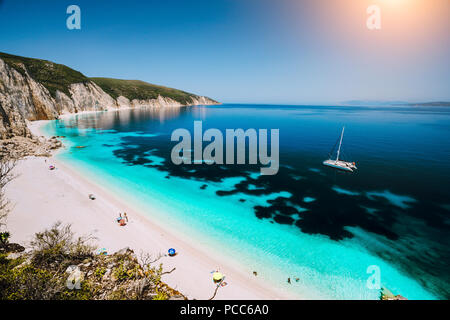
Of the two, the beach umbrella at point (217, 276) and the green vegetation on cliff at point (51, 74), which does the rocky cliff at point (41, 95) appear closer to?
the green vegetation on cliff at point (51, 74)

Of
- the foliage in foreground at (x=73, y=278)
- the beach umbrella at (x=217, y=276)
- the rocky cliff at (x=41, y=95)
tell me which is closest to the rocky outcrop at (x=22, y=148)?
the rocky cliff at (x=41, y=95)

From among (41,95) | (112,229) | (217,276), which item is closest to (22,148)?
(112,229)

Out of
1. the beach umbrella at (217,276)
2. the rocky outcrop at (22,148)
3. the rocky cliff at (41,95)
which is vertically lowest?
the beach umbrella at (217,276)

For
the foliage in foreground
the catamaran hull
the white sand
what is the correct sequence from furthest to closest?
1. the catamaran hull
2. the white sand
3. the foliage in foreground

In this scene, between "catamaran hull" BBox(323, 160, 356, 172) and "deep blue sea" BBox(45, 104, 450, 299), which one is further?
"catamaran hull" BBox(323, 160, 356, 172)

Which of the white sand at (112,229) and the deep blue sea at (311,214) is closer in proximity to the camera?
the white sand at (112,229)

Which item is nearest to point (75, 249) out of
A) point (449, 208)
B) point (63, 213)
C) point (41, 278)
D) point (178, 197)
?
point (41, 278)

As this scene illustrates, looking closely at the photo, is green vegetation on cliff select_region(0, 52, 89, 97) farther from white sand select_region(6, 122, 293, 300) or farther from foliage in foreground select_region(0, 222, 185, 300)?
foliage in foreground select_region(0, 222, 185, 300)

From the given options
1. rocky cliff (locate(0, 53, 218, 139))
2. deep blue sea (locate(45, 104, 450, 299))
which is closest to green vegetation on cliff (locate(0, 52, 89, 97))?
rocky cliff (locate(0, 53, 218, 139))
